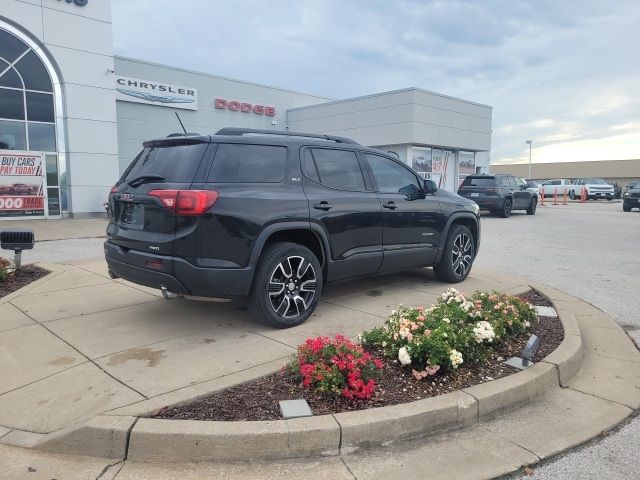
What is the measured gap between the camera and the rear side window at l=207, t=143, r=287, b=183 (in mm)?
4363

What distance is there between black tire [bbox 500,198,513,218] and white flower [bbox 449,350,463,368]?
17635 millimetres

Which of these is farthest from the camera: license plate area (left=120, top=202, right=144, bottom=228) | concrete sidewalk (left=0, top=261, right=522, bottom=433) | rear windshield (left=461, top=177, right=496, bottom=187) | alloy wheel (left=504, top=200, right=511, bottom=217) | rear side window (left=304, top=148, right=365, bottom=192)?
alloy wheel (left=504, top=200, right=511, bottom=217)

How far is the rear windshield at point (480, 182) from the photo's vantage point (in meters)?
20.0

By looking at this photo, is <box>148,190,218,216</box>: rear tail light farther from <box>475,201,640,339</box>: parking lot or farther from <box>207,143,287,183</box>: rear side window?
<box>475,201,640,339</box>: parking lot

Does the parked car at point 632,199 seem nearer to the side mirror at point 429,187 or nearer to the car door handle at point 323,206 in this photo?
the side mirror at point 429,187

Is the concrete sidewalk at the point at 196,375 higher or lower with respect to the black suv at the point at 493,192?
lower

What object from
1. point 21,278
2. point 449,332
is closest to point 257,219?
point 449,332

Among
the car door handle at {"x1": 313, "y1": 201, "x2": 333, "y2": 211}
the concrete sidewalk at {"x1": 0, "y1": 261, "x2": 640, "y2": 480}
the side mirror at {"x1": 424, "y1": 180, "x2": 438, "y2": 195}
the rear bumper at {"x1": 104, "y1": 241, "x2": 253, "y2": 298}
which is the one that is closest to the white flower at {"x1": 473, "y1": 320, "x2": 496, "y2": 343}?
the concrete sidewalk at {"x1": 0, "y1": 261, "x2": 640, "y2": 480}

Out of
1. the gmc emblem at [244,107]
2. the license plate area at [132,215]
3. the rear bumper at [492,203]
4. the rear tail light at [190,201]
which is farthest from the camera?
the gmc emblem at [244,107]

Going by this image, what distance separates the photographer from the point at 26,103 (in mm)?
16859

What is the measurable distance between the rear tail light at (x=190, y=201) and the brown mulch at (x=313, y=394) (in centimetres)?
147

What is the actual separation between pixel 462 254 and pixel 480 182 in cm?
1413

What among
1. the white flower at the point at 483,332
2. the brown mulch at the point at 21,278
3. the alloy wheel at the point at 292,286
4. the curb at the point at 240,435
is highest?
the alloy wheel at the point at 292,286

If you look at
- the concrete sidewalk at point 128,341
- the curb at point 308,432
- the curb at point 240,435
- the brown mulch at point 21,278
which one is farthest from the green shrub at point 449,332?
the brown mulch at point 21,278
